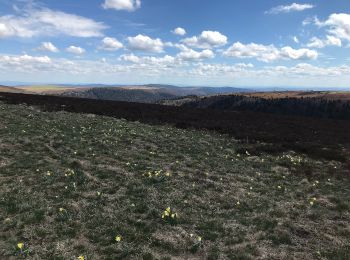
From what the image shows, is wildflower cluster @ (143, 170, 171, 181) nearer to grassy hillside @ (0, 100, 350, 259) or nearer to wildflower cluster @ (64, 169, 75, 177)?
grassy hillside @ (0, 100, 350, 259)

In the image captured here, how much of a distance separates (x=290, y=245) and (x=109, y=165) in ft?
43.7

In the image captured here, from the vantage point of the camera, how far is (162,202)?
1788 centimetres

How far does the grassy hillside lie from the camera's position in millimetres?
13477

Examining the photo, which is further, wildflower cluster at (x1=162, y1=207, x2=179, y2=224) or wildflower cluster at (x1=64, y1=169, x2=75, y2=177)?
wildflower cluster at (x1=64, y1=169, x2=75, y2=177)

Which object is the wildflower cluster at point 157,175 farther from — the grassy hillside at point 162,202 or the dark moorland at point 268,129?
the dark moorland at point 268,129

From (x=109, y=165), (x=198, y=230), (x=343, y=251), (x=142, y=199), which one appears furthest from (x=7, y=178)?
(x=343, y=251)

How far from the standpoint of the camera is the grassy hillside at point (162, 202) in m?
13.5

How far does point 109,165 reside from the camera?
24.0m

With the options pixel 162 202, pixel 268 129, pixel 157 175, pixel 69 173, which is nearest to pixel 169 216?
pixel 162 202

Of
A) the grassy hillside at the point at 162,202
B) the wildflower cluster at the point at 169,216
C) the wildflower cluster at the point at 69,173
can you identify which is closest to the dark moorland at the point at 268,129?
the grassy hillside at the point at 162,202

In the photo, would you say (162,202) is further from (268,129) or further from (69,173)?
(268,129)

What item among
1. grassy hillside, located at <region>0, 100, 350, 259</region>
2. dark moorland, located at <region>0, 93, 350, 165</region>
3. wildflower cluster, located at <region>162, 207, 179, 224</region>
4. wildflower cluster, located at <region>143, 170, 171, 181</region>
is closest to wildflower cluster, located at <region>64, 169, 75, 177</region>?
grassy hillside, located at <region>0, 100, 350, 259</region>

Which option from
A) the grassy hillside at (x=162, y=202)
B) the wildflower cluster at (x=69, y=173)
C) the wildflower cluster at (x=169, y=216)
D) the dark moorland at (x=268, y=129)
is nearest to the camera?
the grassy hillside at (x=162, y=202)

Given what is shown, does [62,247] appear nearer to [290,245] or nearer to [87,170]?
[290,245]
